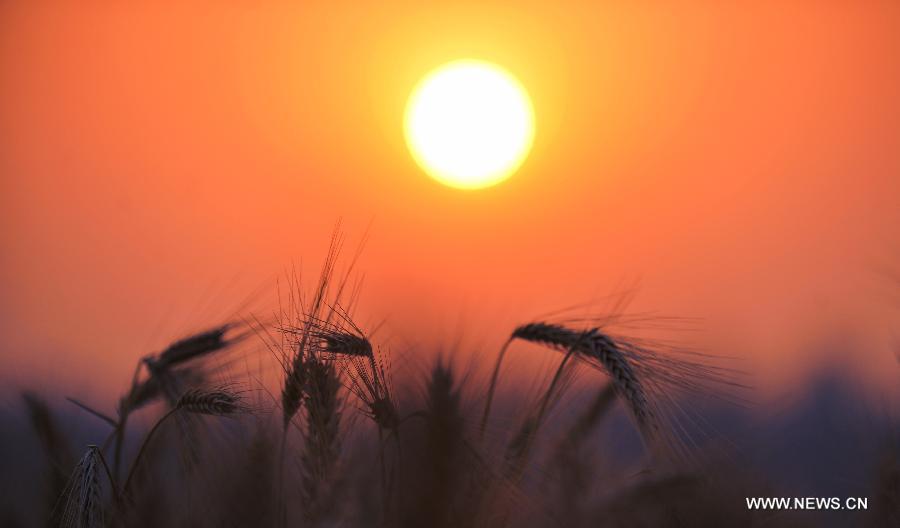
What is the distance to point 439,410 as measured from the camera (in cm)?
183

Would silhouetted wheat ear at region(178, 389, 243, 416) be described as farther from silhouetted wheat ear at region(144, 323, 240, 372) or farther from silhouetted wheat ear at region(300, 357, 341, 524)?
silhouetted wheat ear at region(144, 323, 240, 372)

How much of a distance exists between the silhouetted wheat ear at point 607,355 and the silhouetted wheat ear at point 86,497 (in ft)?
4.72

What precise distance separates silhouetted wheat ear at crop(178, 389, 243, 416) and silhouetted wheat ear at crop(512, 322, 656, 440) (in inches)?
41.1

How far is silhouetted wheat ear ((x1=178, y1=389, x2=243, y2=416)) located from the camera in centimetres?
208

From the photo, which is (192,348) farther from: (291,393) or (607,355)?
(607,355)

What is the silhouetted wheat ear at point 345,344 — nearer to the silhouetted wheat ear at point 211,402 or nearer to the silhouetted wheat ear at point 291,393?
the silhouetted wheat ear at point 291,393

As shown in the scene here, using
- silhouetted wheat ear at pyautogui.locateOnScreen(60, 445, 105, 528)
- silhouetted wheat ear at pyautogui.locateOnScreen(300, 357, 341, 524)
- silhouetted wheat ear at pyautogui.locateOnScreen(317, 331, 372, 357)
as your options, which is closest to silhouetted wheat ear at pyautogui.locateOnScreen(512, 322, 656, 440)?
silhouetted wheat ear at pyautogui.locateOnScreen(317, 331, 372, 357)

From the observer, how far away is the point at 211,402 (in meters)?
2.11

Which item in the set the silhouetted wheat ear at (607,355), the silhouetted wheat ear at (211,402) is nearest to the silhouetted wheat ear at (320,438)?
the silhouetted wheat ear at (211,402)

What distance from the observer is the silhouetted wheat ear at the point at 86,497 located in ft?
5.89

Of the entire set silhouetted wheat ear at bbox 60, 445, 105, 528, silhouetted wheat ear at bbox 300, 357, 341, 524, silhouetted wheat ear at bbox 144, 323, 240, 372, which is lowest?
silhouetted wheat ear at bbox 60, 445, 105, 528

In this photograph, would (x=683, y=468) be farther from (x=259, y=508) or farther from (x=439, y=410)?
(x=259, y=508)

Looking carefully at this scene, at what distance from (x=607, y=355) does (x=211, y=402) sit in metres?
1.24

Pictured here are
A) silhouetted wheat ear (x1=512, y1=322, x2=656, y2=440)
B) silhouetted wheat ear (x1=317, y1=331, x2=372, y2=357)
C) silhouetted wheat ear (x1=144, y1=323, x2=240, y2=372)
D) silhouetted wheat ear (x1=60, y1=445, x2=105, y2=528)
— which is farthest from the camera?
silhouetted wheat ear (x1=144, y1=323, x2=240, y2=372)
